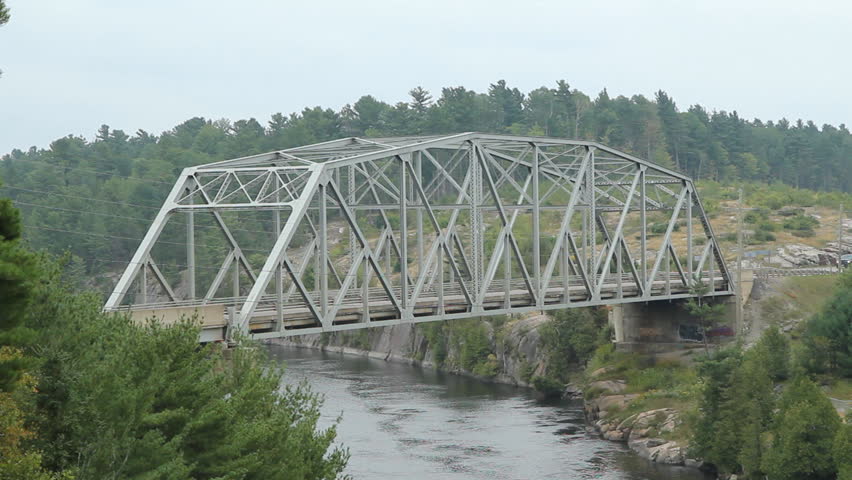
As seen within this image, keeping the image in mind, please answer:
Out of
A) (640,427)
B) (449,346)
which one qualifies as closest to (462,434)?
(640,427)

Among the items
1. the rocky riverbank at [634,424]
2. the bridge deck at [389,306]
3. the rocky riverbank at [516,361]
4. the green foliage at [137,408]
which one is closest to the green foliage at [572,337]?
the rocky riverbank at [516,361]

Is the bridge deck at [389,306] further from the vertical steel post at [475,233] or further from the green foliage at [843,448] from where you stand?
the green foliage at [843,448]

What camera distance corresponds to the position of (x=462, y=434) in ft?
198

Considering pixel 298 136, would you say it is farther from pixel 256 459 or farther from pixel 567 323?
pixel 256 459

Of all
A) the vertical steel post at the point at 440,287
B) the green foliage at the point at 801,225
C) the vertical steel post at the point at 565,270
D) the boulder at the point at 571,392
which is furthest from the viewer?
the green foliage at the point at 801,225

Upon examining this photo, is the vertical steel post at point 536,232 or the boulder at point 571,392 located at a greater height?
the vertical steel post at point 536,232

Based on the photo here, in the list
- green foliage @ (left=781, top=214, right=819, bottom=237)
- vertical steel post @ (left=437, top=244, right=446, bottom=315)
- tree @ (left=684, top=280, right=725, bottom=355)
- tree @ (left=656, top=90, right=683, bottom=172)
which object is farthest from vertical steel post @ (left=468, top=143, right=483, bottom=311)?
tree @ (left=656, top=90, right=683, bottom=172)

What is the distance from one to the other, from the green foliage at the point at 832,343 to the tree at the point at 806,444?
44.4 ft

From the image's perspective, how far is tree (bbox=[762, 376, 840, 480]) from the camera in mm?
44844

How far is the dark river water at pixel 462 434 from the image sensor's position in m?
52.2

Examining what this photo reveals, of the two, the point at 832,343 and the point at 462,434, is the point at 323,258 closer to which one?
the point at 462,434

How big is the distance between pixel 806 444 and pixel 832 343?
16.0m

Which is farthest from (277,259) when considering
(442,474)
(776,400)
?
(776,400)

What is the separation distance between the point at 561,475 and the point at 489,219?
83.6m
